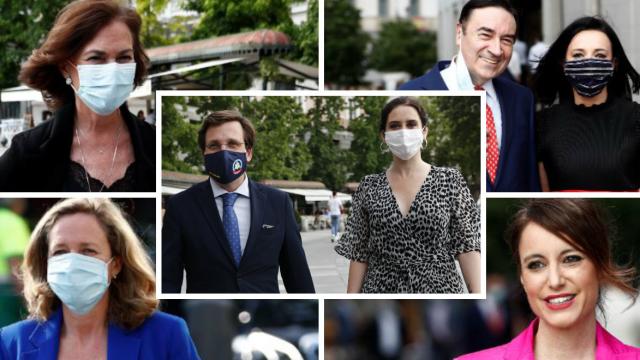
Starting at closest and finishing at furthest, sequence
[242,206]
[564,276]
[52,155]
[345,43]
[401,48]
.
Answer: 1. [564,276]
2. [52,155]
3. [242,206]
4. [345,43]
5. [401,48]

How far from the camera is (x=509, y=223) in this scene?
385cm

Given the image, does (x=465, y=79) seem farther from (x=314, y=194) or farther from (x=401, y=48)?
(x=401, y=48)

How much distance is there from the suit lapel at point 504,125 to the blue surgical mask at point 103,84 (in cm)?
130

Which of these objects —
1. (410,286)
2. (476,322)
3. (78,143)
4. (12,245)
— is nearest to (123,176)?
(78,143)

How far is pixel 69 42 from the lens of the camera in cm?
376

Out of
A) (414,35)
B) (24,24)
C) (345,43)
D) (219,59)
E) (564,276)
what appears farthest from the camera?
(414,35)

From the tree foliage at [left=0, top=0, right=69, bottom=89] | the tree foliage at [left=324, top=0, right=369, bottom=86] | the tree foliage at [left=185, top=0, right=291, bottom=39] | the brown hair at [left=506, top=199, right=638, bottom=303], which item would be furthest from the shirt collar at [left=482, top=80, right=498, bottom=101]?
the tree foliage at [left=324, top=0, right=369, bottom=86]

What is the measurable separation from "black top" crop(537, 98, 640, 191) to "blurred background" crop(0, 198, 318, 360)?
1.00m

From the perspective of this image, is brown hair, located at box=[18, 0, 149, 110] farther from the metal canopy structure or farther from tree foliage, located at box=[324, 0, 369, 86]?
tree foliage, located at box=[324, 0, 369, 86]

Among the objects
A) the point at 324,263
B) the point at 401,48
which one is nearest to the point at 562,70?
the point at 324,263

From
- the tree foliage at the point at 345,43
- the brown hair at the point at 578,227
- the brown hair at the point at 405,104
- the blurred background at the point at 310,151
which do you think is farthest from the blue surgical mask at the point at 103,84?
the tree foliage at the point at 345,43

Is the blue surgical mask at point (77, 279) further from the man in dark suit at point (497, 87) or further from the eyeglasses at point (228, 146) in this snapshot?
the man in dark suit at point (497, 87)

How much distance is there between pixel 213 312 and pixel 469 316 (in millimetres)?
Answer: 928

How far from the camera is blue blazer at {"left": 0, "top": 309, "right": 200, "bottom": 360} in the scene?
154 inches
